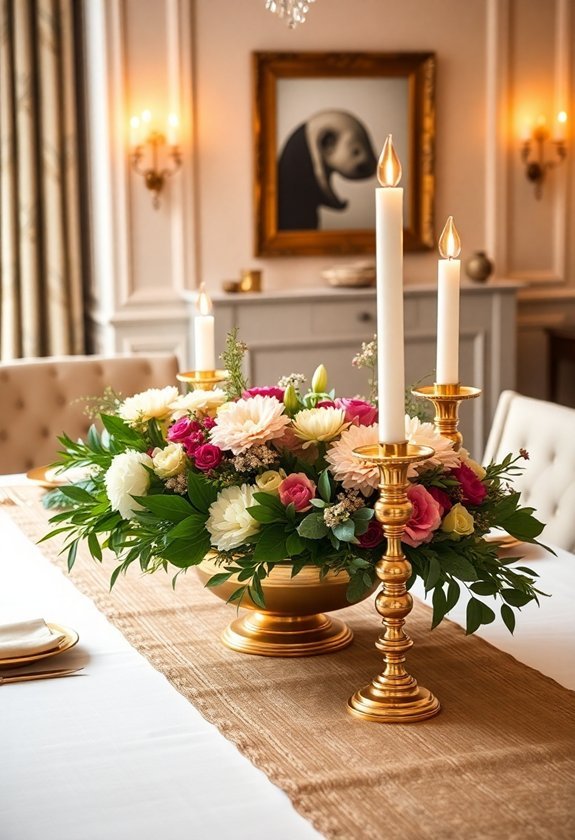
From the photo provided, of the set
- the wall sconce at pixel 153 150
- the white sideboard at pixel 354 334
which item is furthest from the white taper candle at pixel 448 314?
the wall sconce at pixel 153 150

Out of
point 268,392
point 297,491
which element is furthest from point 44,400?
point 297,491

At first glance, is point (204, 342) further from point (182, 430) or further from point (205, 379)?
point (182, 430)

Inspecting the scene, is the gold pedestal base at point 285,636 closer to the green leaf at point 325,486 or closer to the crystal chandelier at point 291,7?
the green leaf at point 325,486

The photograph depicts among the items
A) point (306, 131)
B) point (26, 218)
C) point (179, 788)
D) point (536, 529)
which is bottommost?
point (179, 788)

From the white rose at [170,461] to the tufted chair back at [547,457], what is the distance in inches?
44.9

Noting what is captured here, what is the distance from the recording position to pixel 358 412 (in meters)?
1.63

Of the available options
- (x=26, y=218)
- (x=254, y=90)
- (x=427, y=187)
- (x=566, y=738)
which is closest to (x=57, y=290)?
(x=26, y=218)

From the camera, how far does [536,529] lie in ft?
5.15

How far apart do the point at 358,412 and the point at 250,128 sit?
3641 millimetres

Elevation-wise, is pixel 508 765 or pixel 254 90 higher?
pixel 254 90

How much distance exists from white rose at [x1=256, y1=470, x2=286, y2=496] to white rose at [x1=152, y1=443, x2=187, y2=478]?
0.11 meters

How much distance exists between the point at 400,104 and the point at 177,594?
3668mm

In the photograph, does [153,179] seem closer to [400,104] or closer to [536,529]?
[400,104]

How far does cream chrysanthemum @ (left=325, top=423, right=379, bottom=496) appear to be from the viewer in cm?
145
